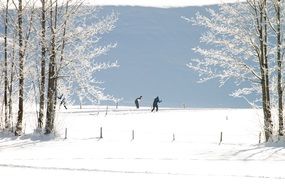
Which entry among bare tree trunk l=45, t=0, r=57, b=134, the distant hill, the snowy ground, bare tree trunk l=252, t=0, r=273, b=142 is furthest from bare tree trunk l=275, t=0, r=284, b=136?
the distant hill

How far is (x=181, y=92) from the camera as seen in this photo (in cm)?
10112

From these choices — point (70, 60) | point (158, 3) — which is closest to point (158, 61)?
point (158, 3)

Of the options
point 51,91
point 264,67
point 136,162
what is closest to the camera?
point 136,162

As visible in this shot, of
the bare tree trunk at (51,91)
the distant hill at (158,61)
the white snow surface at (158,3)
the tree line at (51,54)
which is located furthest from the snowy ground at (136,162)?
the white snow surface at (158,3)

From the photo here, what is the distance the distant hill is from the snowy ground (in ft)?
216

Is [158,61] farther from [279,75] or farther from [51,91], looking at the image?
[279,75]

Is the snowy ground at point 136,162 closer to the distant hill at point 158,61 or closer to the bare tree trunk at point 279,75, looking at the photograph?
the bare tree trunk at point 279,75

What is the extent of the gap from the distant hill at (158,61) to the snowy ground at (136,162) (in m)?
65.7

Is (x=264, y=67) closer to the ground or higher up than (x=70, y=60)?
closer to the ground

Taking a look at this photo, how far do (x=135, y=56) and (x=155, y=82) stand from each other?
709 centimetres

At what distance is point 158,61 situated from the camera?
105 m

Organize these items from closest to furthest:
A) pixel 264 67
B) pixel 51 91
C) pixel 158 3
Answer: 1. pixel 264 67
2. pixel 51 91
3. pixel 158 3

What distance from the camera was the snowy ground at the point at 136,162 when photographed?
16.1m

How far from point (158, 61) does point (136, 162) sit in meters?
85.2
